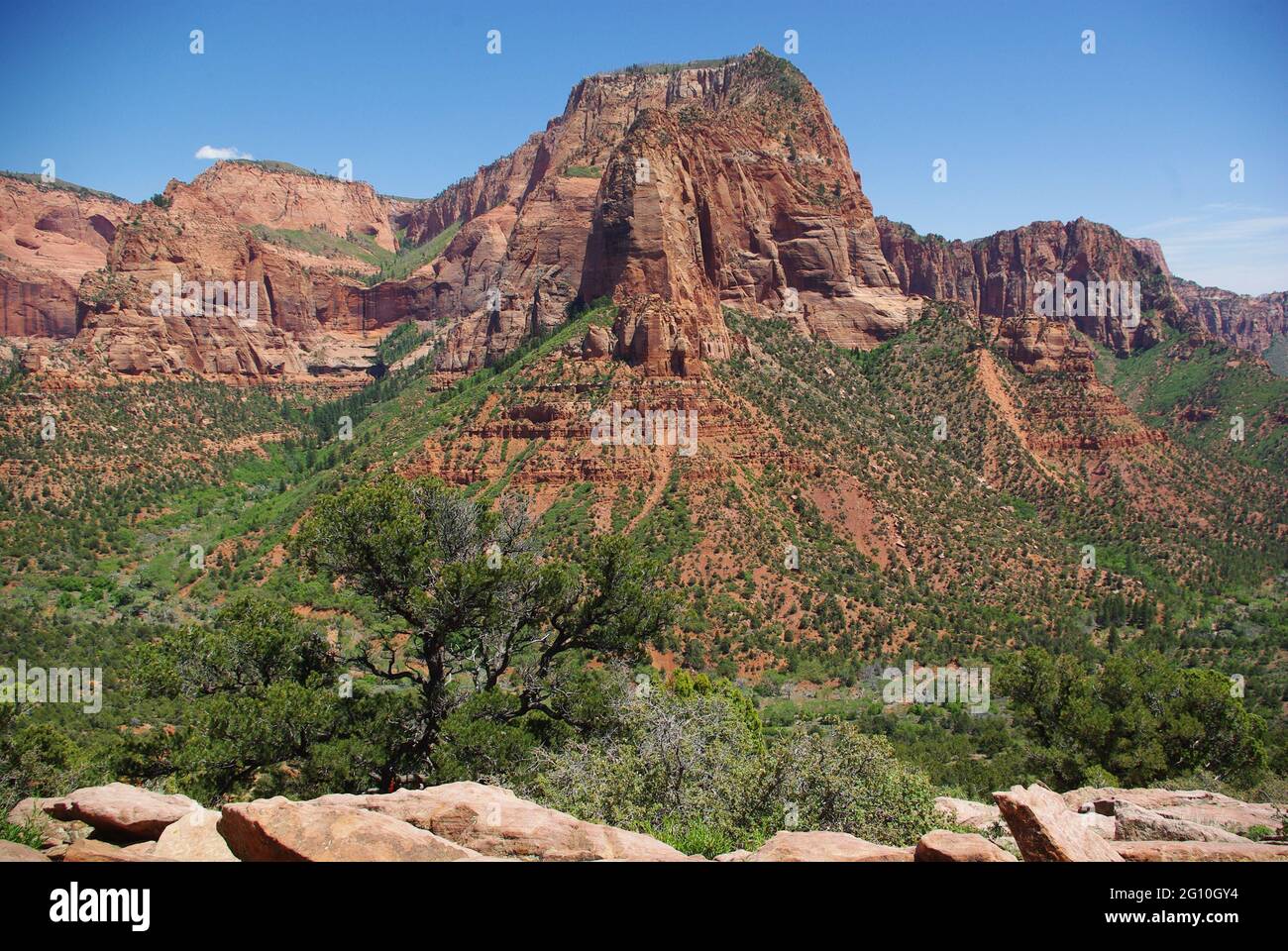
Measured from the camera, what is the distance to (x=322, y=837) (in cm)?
838

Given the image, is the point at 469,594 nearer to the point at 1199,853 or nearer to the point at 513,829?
the point at 513,829

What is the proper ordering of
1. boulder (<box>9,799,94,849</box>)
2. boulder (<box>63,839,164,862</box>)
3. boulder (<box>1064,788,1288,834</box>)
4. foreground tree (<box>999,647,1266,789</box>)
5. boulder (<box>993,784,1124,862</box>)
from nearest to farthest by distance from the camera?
1. boulder (<box>993,784,1124,862</box>)
2. boulder (<box>63,839,164,862</box>)
3. boulder (<box>9,799,94,849</box>)
4. boulder (<box>1064,788,1288,834</box>)
5. foreground tree (<box>999,647,1266,789</box>)

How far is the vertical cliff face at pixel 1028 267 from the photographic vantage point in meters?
172

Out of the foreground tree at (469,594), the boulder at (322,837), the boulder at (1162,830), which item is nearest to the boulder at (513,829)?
the boulder at (322,837)

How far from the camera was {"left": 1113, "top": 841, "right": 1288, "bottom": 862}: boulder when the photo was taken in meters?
8.91

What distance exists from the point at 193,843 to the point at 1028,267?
669 ft

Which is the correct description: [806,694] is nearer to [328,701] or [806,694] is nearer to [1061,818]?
[328,701]

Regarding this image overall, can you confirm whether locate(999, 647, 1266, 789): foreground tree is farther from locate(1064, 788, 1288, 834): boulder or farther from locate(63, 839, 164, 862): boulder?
locate(63, 839, 164, 862): boulder

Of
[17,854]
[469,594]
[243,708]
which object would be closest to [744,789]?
[469,594]

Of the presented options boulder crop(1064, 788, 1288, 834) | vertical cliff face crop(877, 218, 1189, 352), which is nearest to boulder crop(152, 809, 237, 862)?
boulder crop(1064, 788, 1288, 834)

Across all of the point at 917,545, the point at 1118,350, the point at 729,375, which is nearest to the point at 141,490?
the point at 729,375

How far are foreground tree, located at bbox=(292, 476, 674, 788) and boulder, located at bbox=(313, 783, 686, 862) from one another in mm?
8236

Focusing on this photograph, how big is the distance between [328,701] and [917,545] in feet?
159

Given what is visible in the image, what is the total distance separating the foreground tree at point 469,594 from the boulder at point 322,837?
10.3 meters
